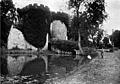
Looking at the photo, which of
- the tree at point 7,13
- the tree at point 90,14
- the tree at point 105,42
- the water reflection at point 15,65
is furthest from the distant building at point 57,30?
the water reflection at point 15,65

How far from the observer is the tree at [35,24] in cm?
4459

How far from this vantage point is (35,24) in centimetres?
4538

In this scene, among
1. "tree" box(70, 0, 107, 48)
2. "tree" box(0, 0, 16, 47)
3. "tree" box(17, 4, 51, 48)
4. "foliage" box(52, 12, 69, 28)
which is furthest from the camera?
"foliage" box(52, 12, 69, 28)

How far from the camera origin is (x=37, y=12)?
46.1 meters

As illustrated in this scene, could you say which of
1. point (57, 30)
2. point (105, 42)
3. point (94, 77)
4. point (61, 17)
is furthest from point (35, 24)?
point (105, 42)

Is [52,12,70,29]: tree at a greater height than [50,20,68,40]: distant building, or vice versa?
[52,12,70,29]: tree

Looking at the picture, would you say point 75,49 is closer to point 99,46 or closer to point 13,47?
point 13,47

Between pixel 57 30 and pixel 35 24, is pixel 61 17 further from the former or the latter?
pixel 35 24

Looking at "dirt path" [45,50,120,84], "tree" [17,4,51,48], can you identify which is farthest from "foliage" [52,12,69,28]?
"dirt path" [45,50,120,84]

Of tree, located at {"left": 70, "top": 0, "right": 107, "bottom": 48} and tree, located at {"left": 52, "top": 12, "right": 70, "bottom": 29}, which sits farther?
tree, located at {"left": 52, "top": 12, "right": 70, "bottom": 29}

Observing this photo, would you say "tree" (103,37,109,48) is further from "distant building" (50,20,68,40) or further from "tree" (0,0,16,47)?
"tree" (0,0,16,47)

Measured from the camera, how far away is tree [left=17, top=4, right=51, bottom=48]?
146 ft

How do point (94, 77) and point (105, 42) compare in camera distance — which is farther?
point (105, 42)

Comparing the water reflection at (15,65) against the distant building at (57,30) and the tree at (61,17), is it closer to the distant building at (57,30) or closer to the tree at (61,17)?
the distant building at (57,30)
